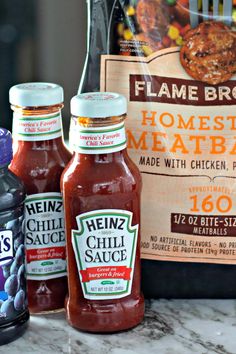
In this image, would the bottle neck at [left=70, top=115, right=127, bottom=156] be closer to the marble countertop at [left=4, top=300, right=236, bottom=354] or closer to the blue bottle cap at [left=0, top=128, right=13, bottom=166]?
the blue bottle cap at [left=0, top=128, right=13, bottom=166]

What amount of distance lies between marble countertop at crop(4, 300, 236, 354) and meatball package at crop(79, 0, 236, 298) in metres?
0.06

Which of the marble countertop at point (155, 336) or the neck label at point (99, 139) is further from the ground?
the neck label at point (99, 139)

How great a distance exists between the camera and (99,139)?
3.85 ft

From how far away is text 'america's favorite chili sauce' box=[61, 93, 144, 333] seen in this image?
1.18 metres

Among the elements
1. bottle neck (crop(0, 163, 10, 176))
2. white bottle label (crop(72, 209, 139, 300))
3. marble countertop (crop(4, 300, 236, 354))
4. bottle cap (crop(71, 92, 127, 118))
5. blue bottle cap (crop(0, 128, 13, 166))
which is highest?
bottle cap (crop(71, 92, 127, 118))

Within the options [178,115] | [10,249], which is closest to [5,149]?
[10,249]

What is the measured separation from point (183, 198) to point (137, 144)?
0.10 m

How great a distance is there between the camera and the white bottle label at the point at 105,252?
120 centimetres

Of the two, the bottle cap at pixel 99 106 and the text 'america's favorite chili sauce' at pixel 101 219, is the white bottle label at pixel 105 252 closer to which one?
the text 'america's favorite chili sauce' at pixel 101 219

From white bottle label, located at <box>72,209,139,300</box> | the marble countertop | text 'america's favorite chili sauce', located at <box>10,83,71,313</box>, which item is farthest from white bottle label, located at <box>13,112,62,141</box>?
the marble countertop

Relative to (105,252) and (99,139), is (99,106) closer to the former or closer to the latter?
(99,139)

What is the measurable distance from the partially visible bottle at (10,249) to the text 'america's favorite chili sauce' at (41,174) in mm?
51

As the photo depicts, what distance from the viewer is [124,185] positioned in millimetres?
1193

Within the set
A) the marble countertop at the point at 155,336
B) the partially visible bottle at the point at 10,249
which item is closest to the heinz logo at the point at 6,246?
the partially visible bottle at the point at 10,249
